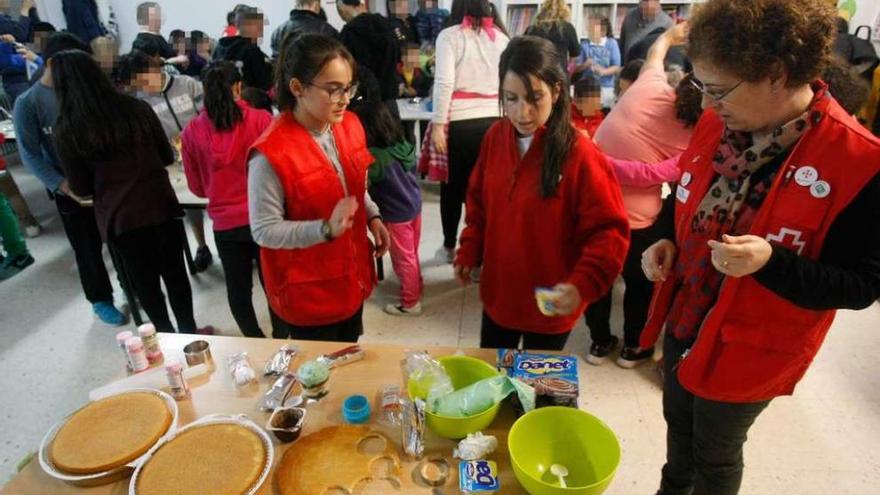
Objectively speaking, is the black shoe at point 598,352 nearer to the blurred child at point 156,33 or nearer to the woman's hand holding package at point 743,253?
the woman's hand holding package at point 743,253

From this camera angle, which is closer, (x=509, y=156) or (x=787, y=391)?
(x=787, y=391)

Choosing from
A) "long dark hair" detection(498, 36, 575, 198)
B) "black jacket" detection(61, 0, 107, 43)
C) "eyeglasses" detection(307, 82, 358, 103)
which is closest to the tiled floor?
"long dark hair" detection(498, 36, 575, 198)

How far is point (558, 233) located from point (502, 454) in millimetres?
587

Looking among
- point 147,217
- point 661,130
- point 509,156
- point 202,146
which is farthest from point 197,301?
point 661,130

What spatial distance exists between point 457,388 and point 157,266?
1648 mm

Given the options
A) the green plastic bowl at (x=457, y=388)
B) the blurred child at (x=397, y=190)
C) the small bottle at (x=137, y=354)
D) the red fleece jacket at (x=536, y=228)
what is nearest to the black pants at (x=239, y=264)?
the blurred child at (x=397, y=190)

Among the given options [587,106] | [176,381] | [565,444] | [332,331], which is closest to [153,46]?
[587,106]

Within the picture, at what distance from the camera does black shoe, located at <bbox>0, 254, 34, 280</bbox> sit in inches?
→ 126

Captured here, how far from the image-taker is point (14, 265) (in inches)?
129

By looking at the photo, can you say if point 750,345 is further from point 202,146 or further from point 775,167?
point 202,146

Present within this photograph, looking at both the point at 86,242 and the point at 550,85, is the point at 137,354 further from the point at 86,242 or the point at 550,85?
the point at 86,242

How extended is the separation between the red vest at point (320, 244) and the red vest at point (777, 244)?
0.86 m

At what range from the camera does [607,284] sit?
1.29m

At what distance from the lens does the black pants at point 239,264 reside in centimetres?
212
